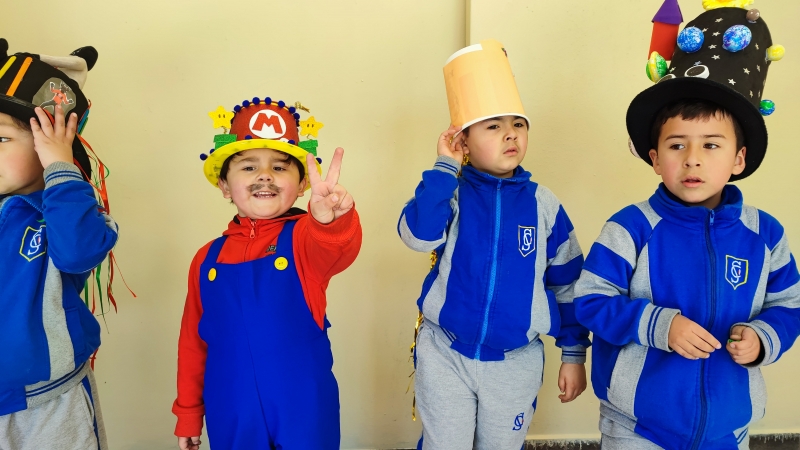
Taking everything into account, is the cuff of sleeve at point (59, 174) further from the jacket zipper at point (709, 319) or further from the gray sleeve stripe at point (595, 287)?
the jacket zipper at point (709, 319)

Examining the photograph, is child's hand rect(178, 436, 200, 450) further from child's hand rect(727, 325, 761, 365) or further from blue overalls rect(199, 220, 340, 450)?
child's hand rect(727, 325, 761, 365)

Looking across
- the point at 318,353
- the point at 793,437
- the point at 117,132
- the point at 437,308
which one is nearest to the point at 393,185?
the point at 437,308

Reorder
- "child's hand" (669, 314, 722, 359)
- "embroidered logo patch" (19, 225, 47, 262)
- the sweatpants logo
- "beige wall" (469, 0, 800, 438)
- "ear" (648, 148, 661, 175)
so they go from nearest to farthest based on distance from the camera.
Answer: "child's hand" (669, 314, 722, 359), "embroidered logo patch" (19, 225, 47, 262), "ear" (648, 148, 661, 175), the sweatpants logo, "beige wall" (469, 0, 800, 438)

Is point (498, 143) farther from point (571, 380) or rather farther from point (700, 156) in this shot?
point (571, 380)

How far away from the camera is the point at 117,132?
2.07 meters

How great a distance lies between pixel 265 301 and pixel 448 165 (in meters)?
0.60

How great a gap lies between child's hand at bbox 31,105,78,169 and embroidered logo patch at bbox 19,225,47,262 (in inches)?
6.5

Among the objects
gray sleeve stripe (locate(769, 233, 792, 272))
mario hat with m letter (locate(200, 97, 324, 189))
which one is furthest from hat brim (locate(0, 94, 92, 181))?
gray sleeve stripe (locate(769, 233, 792, 272))

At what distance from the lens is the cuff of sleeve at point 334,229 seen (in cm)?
130

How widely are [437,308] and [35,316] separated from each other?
1.01 meters

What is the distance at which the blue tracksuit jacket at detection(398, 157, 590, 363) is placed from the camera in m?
1.47

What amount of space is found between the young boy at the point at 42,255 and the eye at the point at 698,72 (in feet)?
4.88

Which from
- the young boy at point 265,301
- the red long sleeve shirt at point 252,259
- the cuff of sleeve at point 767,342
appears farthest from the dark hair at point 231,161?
the cuff of sleeve at point 767,342

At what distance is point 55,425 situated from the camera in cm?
134
